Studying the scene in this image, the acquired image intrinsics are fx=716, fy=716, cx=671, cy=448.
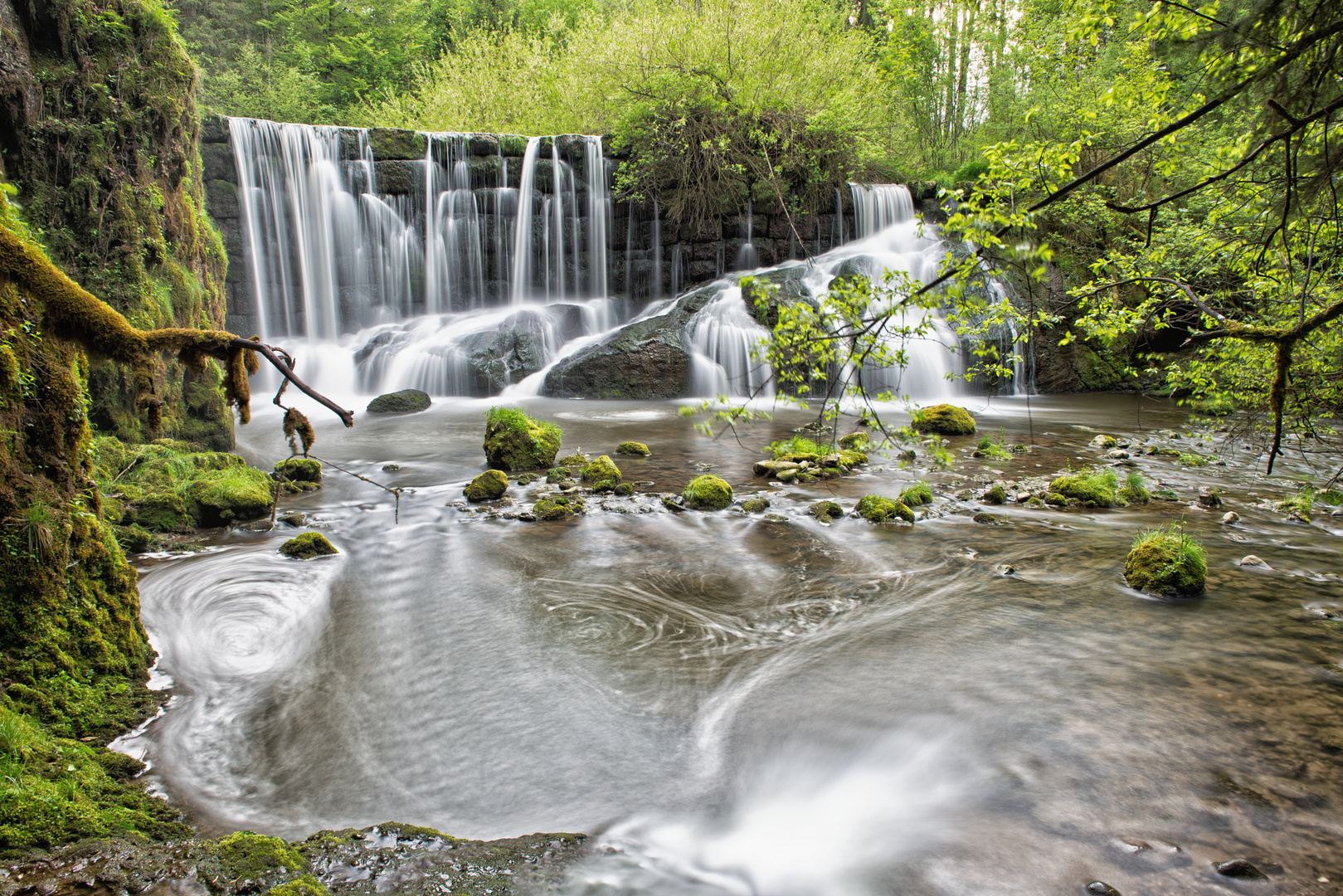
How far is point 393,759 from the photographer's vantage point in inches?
139

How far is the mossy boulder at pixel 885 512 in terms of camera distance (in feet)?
23.2

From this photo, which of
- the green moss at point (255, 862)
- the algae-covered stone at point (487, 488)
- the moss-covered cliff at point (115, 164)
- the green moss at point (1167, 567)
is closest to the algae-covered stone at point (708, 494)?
the algae-covered stone at point (487, 488)

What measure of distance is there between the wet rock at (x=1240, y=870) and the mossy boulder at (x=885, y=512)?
4.45 meters

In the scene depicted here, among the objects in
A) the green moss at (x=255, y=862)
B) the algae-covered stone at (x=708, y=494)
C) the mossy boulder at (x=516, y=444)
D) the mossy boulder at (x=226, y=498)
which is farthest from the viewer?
the mossy boulder at (x=516, y=444)

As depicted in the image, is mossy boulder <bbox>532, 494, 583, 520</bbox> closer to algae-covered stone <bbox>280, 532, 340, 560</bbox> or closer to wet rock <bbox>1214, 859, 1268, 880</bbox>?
algae-covered stone <bbox>280, 532, 340, 560</bbox>

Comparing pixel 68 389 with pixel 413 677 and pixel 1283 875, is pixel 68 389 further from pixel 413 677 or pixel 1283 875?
pixel 1283 875

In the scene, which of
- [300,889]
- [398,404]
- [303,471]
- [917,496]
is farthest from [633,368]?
[300,889]

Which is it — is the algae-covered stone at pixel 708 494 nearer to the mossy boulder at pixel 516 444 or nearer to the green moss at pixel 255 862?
the mossy boulder at pixel 516 444

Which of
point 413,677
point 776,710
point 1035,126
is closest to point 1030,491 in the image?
point 776,710

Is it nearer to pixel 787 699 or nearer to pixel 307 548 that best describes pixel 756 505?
pixel 787 699

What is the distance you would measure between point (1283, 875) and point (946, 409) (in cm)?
986

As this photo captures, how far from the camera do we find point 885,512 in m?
7.08

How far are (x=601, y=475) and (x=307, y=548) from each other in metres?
3.40

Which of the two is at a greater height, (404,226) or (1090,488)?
(404,226)
